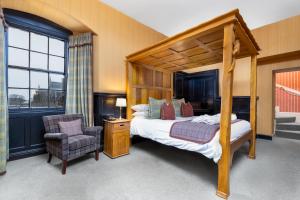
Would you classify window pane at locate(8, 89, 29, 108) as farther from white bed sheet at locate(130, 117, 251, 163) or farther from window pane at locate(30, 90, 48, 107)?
white bed sheet at locate(130, 117, 251, 163)

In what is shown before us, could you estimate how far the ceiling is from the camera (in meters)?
3.06

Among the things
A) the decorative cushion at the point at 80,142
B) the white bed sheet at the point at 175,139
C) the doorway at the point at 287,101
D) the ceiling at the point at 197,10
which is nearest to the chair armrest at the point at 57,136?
the decorative cushion at the point at 80,142

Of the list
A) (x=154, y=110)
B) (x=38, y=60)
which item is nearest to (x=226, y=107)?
(x=154, y=110)

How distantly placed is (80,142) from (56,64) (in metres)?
2.01

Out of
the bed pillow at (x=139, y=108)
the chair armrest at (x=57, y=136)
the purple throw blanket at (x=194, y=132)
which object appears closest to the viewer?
the purple throw blanket at (x=194, y=132)

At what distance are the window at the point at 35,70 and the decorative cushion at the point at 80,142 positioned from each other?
1.32 metres

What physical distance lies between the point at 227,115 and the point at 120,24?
316cm

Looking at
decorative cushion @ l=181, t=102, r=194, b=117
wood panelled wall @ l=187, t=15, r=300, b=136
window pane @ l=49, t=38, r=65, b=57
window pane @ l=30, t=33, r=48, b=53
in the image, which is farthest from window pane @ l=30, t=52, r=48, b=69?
wood panelled wall @ l=187, t=15, r=300, b=136

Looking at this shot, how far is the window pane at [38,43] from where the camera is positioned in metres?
3.09

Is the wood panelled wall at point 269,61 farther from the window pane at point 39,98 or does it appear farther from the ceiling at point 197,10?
the window pane at point 39,98

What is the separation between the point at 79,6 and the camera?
9.80 ft

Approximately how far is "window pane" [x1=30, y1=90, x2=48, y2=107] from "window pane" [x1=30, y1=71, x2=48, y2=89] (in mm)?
108

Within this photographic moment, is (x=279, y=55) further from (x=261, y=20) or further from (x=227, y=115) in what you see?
(x=227, y=115)

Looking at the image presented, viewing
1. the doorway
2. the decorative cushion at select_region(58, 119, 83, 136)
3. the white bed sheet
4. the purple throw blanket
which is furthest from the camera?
the doorway
